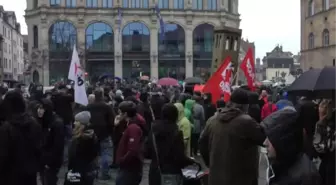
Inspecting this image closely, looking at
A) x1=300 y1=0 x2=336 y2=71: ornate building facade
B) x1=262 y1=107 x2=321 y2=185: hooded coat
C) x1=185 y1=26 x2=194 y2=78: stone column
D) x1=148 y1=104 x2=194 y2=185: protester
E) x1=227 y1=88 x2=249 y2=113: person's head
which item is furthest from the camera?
x1=185 y1=26 x2=194 y2=78: stone column

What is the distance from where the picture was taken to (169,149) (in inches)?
→ 245

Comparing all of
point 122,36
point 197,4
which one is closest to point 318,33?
point 197,4

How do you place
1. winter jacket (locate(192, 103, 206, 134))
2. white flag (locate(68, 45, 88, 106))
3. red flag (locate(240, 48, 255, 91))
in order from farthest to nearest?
red flag (locate(240, 48, 255, 91)) < winter jacket (locate(192, 103, 206, 134)) < white flag (locate(68, 45, 88, 106))

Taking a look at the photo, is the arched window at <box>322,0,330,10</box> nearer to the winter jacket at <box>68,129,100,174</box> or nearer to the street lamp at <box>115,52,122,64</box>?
the street lamp at <box>115,52,122,64</box>

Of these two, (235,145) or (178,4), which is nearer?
(235,145)

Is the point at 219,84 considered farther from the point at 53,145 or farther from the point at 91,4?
the point at 91,4

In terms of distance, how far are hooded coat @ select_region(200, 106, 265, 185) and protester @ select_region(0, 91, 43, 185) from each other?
1982mm

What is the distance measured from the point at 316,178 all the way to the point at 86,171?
373 centimetres

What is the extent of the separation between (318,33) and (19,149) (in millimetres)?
47434

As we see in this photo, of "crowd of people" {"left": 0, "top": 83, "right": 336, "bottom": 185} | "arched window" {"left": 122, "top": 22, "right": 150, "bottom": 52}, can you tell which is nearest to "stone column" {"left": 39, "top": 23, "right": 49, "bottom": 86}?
"arched window" {"left": 122, "top": 22, "right": 150, "bottom": 52}

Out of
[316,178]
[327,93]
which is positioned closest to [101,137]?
[327,93]

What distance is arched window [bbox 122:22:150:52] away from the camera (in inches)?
2469

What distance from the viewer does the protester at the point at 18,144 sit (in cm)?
534

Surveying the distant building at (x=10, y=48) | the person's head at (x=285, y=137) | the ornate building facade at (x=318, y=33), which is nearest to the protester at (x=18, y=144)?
the person's head at (x=285, y=137)
